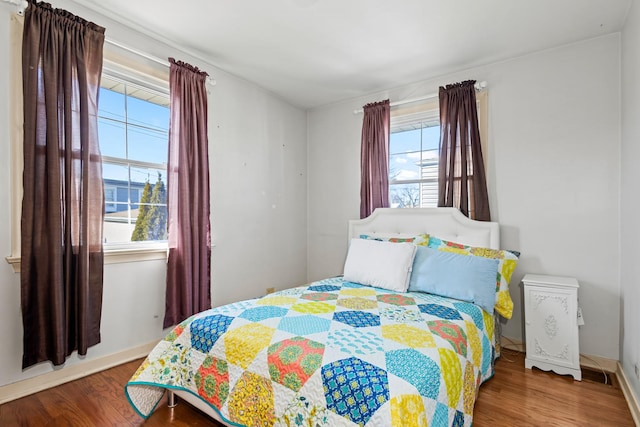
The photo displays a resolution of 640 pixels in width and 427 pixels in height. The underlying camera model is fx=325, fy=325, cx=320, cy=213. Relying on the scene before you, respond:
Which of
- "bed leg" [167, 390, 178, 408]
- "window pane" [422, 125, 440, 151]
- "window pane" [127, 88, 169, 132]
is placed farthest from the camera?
"window pane" [422, 125, 440, 151]

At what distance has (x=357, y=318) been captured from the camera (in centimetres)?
184

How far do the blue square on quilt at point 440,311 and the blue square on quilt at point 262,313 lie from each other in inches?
34.4

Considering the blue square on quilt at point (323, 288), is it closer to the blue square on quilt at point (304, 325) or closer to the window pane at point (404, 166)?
the blue square on quilt at point (304, 325)

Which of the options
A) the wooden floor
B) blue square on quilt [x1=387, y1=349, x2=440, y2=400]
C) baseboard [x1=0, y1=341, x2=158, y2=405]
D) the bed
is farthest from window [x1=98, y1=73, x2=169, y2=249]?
blue square on quilt [x1=387, y1=349, x2=440, y2=400]

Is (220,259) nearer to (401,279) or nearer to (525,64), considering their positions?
(401,279)

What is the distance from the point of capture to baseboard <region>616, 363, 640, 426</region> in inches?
72.0

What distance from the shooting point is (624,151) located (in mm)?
2352

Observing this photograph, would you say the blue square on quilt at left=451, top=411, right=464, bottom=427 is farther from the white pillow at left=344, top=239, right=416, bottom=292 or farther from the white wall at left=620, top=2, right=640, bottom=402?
the white wall at left=620, top=2, right=640, bottom=402

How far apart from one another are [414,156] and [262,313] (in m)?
2.41

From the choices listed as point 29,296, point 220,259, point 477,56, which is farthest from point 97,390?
point 477,56

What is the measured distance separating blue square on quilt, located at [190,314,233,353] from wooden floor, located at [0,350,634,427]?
0.45 metres

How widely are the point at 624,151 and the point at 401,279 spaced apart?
1.85m

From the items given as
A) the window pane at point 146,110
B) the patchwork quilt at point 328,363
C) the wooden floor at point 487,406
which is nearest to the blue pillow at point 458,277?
the patchwork quilt at point 328,363

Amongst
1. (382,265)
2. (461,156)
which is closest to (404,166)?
(461,156)
